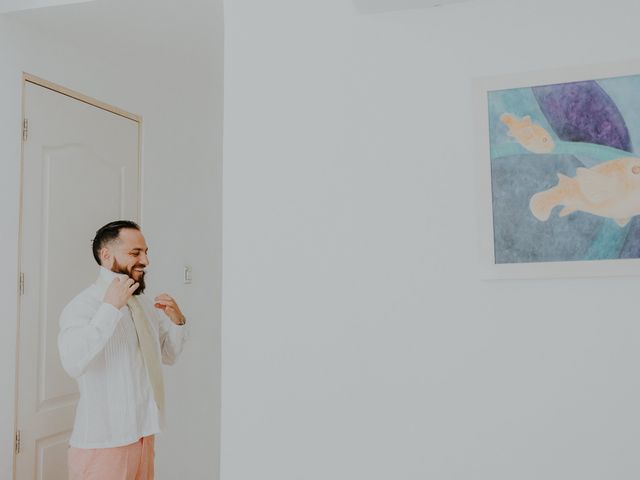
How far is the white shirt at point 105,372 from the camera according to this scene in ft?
6.98

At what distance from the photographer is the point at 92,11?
8.02 feet

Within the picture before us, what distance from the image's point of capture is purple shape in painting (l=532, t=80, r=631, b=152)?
1.64 m

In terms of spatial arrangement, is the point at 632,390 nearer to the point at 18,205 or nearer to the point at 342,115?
the point at 342,115

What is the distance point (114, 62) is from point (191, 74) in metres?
0.41

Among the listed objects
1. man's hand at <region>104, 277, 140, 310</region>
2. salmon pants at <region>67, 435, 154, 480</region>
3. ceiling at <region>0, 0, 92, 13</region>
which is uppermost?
ceiling at <region>0, 0, 92, 13</region>

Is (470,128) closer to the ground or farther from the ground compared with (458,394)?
farther from the ground

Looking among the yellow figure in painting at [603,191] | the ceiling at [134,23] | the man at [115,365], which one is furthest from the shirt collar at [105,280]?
the yellow figure in painting at [603,191]

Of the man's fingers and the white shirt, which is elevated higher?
the man's fingers

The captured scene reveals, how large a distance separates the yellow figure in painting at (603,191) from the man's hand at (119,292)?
146 centimetres

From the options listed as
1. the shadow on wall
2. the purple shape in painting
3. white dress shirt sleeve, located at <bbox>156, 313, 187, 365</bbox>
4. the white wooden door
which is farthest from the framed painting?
the white wooden door

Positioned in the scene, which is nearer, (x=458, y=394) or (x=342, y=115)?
(x=458, y=394)

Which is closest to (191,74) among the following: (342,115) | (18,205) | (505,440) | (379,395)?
(18,205)

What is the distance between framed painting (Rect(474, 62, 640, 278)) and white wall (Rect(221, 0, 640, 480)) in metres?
0.05

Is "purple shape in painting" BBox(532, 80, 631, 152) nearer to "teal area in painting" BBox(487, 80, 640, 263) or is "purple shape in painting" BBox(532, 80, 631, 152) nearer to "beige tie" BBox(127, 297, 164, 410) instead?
"teal area in painting" BBox(487, 80, 640, 263)
